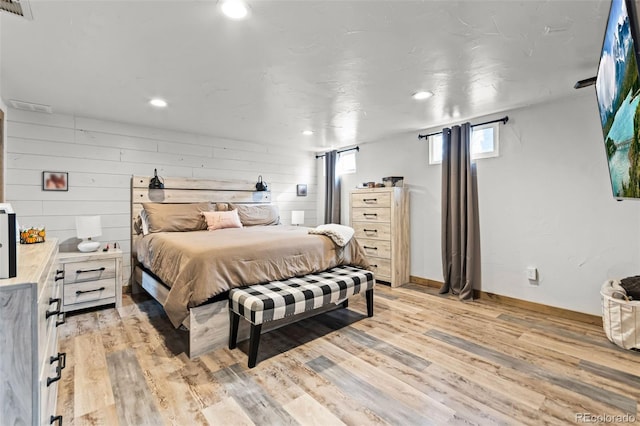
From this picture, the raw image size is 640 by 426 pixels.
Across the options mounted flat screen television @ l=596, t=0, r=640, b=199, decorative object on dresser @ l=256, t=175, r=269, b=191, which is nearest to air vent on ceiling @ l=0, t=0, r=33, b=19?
mounted flat screen television @ l=596, t=0, r=640, b=199

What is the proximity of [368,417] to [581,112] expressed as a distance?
10.6 feet

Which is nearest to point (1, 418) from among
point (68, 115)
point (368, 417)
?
point (368, 417)

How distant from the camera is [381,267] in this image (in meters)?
4.18

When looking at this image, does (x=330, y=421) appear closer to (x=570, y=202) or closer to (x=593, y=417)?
(x=593, y=417)

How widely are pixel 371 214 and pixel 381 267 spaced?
0.74m

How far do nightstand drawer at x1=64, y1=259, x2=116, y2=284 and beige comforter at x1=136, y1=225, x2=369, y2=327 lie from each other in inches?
12.7

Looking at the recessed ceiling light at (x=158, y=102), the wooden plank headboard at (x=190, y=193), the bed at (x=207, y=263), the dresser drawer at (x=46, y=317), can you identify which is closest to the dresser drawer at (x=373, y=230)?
the bed at (x=207, y=263)

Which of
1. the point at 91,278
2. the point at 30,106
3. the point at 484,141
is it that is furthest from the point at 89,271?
the point at 484,141

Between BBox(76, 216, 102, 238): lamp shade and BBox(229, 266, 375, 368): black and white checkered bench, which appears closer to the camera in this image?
BBox(229, 266, 375, 368): black and white checkered bench

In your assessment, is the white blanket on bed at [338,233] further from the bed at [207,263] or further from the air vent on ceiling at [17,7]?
the air vent on ceiling at [17,7]

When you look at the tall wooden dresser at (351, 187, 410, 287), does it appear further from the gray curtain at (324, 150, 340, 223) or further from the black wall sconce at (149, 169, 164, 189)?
the black wall sconce at (149, 169, 164, 189)

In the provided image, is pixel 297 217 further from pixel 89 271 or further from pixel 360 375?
pixel 360 375

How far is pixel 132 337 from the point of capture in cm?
255

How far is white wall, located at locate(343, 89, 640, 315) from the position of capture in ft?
9.05
